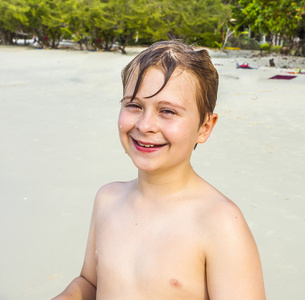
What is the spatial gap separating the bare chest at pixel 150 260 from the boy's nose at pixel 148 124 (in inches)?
11.4

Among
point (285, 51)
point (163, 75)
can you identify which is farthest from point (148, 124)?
point (285, 51)

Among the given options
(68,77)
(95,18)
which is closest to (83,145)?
(68,77)

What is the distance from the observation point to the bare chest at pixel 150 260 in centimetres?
126

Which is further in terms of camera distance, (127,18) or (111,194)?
(127,18)

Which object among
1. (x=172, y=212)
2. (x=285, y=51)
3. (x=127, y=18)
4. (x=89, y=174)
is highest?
(x=127, y=18)

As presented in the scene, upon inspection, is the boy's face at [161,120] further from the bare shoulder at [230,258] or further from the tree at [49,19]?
the tree at [49,19]

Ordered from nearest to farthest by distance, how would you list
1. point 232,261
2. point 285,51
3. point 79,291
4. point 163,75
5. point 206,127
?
point 232,261 → point 163,75 → point 206,127 → point 79,291 → point 285,51

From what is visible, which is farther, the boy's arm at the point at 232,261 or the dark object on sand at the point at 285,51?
the dark object on sand at the point at 285,51

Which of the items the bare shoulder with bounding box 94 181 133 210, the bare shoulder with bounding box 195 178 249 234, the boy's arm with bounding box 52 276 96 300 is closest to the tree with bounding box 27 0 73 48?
the bare shoulder with bounding box 94 181 133 210

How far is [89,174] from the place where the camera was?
167 inches

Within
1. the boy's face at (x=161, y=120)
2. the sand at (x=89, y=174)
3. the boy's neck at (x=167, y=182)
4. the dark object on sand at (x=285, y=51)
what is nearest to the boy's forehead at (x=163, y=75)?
the boy's face at (x=161, y=120)

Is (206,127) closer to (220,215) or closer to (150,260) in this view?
(220,215)

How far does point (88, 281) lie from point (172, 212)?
0.49 meters

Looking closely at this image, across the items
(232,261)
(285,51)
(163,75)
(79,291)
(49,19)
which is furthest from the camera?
(49,19)
